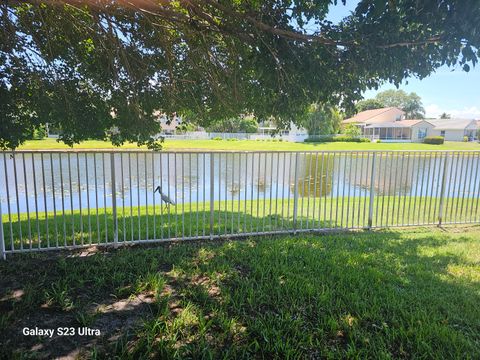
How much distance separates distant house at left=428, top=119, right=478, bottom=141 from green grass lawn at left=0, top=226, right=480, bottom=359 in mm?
61866

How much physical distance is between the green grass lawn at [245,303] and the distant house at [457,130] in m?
61.9

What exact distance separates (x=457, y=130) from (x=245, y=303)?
67225 mm

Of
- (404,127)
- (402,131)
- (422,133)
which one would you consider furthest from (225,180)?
(422,133)

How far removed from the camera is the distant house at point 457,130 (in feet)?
189

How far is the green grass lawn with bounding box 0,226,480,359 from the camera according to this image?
2855 mm

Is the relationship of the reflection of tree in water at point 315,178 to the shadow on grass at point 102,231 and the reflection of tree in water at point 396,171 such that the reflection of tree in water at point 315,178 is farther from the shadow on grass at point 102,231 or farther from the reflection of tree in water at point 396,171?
the shadow on grass at point 102,231

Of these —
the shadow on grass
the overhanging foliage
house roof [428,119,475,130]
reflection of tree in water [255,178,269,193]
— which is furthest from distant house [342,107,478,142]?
the overhanging foliage

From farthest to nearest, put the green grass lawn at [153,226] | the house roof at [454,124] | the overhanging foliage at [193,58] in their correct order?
1. the house roof at [454,124]
2. the green grass lawn at [153,226]
3. the overhanging foliage at [193,58]

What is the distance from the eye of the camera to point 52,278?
4.04 m

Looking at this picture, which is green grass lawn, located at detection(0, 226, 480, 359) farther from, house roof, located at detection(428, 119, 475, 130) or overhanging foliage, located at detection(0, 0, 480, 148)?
house roof, located at detection(428, 119, 475, 130)

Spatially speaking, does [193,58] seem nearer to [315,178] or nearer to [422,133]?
[315,178]

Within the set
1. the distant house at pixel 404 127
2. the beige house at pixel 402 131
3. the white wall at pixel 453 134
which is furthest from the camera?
the white wall at pixel 453 134

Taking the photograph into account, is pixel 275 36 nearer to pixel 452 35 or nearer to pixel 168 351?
pixel 452 35

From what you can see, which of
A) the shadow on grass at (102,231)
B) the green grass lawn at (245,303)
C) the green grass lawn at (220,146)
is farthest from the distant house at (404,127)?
the green grass lawn at (245,303)
